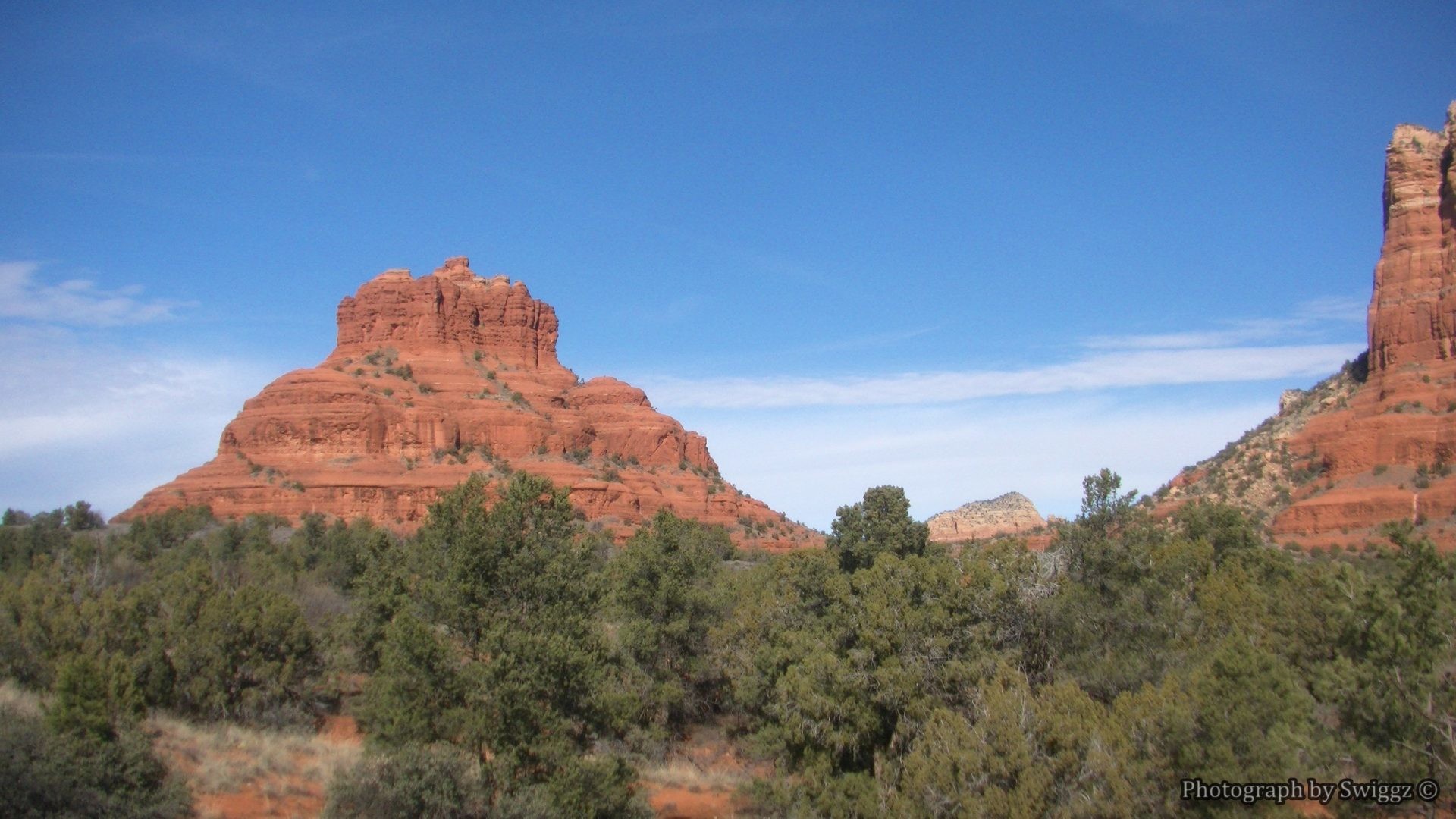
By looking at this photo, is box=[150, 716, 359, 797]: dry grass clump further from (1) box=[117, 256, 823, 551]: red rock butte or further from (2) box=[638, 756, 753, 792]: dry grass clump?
(1) box=[117, 256, 823, 551]: red rock butte

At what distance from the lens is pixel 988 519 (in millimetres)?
122750

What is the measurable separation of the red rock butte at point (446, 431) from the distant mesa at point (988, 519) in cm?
2314

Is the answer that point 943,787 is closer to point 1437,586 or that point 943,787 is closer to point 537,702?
point 537,702

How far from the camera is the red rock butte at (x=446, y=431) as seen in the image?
8562 cm

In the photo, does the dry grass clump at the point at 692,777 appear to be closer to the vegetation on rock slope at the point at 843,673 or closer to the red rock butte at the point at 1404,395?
the vegetation on rock slope at the point at 843,673

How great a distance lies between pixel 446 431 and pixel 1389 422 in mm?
72235

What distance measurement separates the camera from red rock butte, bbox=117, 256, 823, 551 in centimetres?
8562

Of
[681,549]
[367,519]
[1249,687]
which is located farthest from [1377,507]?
[367,519]

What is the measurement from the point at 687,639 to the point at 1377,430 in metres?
56.3

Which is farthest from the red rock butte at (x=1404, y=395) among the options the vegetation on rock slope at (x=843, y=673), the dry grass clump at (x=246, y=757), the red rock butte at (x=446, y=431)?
the dry grass clump at (x=246, y=757)

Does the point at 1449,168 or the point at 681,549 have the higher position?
the point at 1449,168

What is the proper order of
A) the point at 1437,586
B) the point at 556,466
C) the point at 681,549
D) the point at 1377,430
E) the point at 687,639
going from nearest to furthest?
the point at 1437,586
the point at 687,639
the point at 681,549
the point at 1377,430
the point at 556,466

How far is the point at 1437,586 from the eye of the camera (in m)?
18.2

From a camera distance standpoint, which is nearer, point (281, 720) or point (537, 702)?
point (537, 702)
